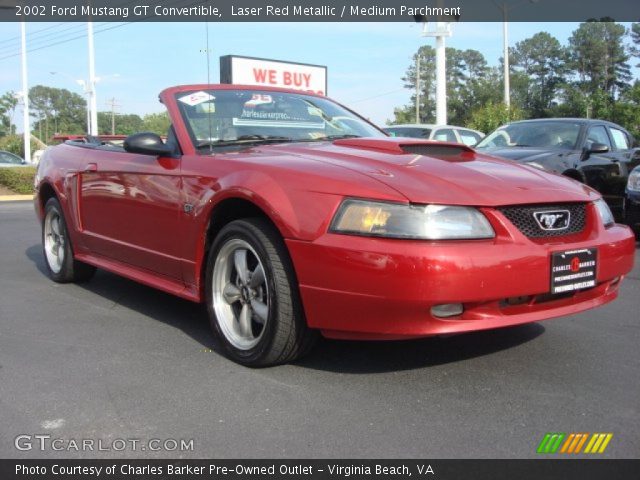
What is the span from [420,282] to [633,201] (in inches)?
216

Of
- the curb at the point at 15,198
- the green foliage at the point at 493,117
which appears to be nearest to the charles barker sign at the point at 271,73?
the green foliage at the point at 493,117

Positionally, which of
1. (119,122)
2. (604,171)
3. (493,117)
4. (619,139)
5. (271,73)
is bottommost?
(604,171)

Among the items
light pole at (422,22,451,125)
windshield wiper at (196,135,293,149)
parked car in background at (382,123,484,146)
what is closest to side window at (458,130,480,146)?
parked car in background at (382,123,484,146)

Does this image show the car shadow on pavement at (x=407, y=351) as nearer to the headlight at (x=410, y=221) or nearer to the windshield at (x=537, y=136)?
the headlight at (x=410, y=221)

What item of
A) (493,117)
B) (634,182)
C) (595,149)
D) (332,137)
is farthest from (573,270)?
(493,117)

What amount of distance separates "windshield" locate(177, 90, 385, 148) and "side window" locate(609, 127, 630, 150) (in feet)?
18.3

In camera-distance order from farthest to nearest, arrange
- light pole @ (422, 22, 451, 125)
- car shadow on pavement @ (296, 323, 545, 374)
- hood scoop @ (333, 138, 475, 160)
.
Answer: light pole @ (422, 22, 451, 125) < hood scoop @ (333, 138, 475, 160) < car shadow on pavement @ (296, 323, 545, 374)

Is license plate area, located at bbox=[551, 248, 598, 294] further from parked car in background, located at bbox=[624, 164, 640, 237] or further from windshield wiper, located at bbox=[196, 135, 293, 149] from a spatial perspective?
parked car in background, located at bbox=[624, 164, 640, 237]

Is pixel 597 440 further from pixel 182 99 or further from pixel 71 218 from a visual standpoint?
pixel 71 218

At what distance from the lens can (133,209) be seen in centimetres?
424

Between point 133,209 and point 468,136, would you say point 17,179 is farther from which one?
point 133,209

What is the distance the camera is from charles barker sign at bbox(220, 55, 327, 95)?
22.8 metres

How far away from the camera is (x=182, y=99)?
4.22 metres

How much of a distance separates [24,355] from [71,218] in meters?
1.72
